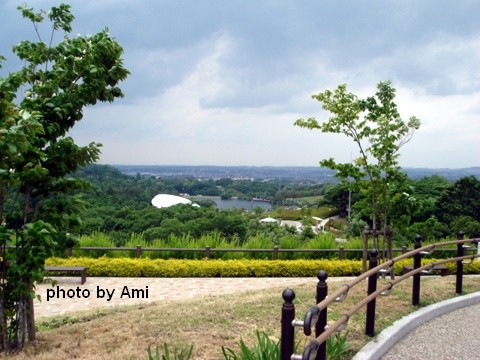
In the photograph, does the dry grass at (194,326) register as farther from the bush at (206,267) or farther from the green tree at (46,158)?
the bush at (206,267)

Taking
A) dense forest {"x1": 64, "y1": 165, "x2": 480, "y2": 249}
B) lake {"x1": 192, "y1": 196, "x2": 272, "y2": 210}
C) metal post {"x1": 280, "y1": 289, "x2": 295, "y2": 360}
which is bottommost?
lake {"x1": 192, "y1": 196, "x2": 272, "y2": 210}

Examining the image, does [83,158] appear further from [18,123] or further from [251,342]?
[251,342]

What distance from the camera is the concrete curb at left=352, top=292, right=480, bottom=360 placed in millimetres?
4307

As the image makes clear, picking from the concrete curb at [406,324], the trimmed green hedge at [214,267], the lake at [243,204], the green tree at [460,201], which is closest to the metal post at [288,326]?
the concrete curb at [406,324]

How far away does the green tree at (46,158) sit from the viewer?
482cm

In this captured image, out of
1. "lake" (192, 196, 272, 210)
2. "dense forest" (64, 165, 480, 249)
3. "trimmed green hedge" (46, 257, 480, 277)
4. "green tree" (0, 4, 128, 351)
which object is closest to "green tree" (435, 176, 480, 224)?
"dense forest" (64, 165, 480, 249)

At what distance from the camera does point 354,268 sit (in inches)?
494

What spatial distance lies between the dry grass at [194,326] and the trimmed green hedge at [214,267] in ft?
16.4

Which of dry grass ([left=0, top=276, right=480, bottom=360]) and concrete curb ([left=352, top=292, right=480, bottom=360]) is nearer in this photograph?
concrete curb ([left=352, top=292, right=480, bottom=360])

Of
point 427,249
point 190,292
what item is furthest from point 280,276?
point 427,249

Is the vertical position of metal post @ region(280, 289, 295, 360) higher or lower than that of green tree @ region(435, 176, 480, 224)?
higher

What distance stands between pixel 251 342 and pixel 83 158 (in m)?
2.78

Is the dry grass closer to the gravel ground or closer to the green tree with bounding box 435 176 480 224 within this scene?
the gravel ground

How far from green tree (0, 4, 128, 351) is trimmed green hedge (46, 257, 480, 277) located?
6.54m
